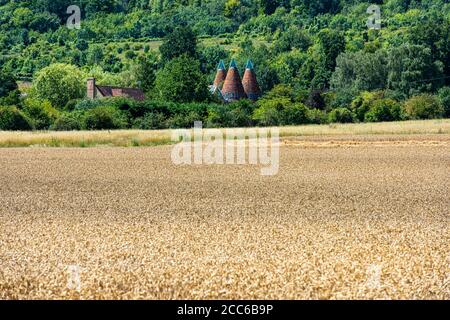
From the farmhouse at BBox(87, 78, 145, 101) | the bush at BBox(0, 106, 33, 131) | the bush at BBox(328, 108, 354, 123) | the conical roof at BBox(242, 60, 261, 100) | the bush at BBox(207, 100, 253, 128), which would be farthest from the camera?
the conical roof at BBox(242, 60, 261, 100)

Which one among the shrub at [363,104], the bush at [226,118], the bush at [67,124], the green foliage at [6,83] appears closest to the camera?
the bush at [67,124]

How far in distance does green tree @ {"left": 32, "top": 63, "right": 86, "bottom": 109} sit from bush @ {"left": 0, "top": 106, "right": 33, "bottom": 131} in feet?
111

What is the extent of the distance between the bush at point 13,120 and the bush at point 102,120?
236 inches

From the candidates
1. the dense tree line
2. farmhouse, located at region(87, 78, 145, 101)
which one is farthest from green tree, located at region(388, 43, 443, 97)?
farmhouse, located at region(87, 78, 145, 101)

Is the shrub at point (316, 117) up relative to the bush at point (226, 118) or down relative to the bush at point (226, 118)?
down

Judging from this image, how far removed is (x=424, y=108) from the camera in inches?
3826

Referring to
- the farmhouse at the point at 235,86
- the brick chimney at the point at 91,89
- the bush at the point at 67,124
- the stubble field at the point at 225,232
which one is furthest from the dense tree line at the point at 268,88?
the stubble field at the point at 225,232

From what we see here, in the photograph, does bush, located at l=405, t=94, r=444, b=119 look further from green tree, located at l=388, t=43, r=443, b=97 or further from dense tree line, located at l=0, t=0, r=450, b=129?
green tree, located at l=388, t=43, r=443, b=97

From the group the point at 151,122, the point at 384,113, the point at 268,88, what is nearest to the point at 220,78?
the point at 268,88

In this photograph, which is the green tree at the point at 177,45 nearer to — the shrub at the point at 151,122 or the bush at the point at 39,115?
the bush at the point at 39,115

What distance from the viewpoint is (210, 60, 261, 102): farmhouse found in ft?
429

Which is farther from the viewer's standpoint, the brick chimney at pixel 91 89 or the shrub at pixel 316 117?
the brick chimney at pixel 91 89

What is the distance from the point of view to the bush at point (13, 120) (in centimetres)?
7906
